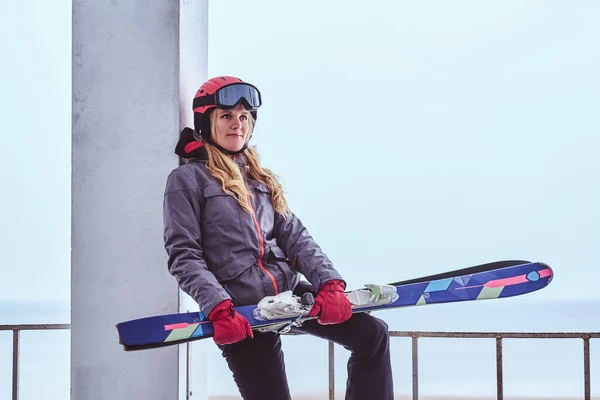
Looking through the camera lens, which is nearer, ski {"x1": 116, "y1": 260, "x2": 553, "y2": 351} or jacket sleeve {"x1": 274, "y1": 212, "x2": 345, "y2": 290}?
ski {"x1": 116, "y1": 260, "x2": 553, "y2": 351}

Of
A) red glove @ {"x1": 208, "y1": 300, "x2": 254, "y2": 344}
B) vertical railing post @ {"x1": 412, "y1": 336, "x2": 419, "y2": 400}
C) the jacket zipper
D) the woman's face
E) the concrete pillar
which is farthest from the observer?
vertical railing post @ {"x1": 412, "y1": 336, "x2": 419, "y2": 400}

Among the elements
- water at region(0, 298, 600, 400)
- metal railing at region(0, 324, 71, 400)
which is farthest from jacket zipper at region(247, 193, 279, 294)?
water at region(0, 298, 600, 400)

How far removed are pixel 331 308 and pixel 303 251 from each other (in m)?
0.25

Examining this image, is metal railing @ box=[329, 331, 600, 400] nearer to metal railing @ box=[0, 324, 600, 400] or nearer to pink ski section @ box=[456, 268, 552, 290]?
metal railing @ box=[0, 324, 600, 400]

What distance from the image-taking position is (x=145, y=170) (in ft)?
7.02

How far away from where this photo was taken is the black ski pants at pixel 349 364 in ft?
5.84

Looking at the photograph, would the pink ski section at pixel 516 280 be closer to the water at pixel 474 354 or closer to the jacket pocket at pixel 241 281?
the jacket pocket at pixel 241 281

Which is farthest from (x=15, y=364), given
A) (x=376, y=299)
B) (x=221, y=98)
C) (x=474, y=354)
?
(x=474, y=354)

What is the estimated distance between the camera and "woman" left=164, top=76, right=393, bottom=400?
5.81 ft

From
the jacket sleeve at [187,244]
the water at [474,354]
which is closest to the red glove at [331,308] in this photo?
the jacket sleeve at [187,244]

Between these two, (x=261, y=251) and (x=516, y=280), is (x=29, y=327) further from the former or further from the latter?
(x=516, y=280)

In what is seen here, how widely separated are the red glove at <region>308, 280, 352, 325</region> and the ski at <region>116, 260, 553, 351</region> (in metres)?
0.03

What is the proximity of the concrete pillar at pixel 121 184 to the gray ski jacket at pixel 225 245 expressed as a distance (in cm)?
29

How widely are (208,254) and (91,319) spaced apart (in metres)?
0.54
